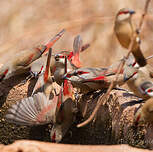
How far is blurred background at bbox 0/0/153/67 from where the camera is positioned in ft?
21.3

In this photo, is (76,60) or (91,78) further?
(76,60)

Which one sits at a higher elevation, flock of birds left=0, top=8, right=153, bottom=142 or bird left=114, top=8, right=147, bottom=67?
bird left=114, top=8, right=147, bottom=67

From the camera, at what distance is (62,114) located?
3145mm

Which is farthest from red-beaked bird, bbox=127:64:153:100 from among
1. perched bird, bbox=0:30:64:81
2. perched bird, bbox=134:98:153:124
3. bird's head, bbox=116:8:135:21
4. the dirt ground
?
the dirt ground

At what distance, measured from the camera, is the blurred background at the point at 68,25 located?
6484 mm

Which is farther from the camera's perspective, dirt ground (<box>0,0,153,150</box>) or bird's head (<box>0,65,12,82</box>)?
dirt ground (<box>0,0,153,150</box>)

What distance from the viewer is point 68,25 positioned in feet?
23.4

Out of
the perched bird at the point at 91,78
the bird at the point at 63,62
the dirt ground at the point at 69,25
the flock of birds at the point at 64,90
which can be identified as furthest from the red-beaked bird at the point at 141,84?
the dirt ground at the point at 69,25

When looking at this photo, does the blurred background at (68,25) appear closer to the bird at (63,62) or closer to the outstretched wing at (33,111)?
the bird at (63,62)

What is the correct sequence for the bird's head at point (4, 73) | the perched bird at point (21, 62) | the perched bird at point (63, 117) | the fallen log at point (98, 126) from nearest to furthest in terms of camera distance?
the fallen log at point (98, 126) < the perched bird at point (63, 117) < the bird's head at point (4, 73) < the perched bird at point (21, 62)

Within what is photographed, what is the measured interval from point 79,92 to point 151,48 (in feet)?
9.62

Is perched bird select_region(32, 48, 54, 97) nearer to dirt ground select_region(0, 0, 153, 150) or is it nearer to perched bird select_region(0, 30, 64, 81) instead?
perched bird select_region(0, 30, 64, 81)

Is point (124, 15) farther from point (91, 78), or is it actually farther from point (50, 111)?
point (50, 111)

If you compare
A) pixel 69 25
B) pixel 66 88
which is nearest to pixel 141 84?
pixel 66 88
